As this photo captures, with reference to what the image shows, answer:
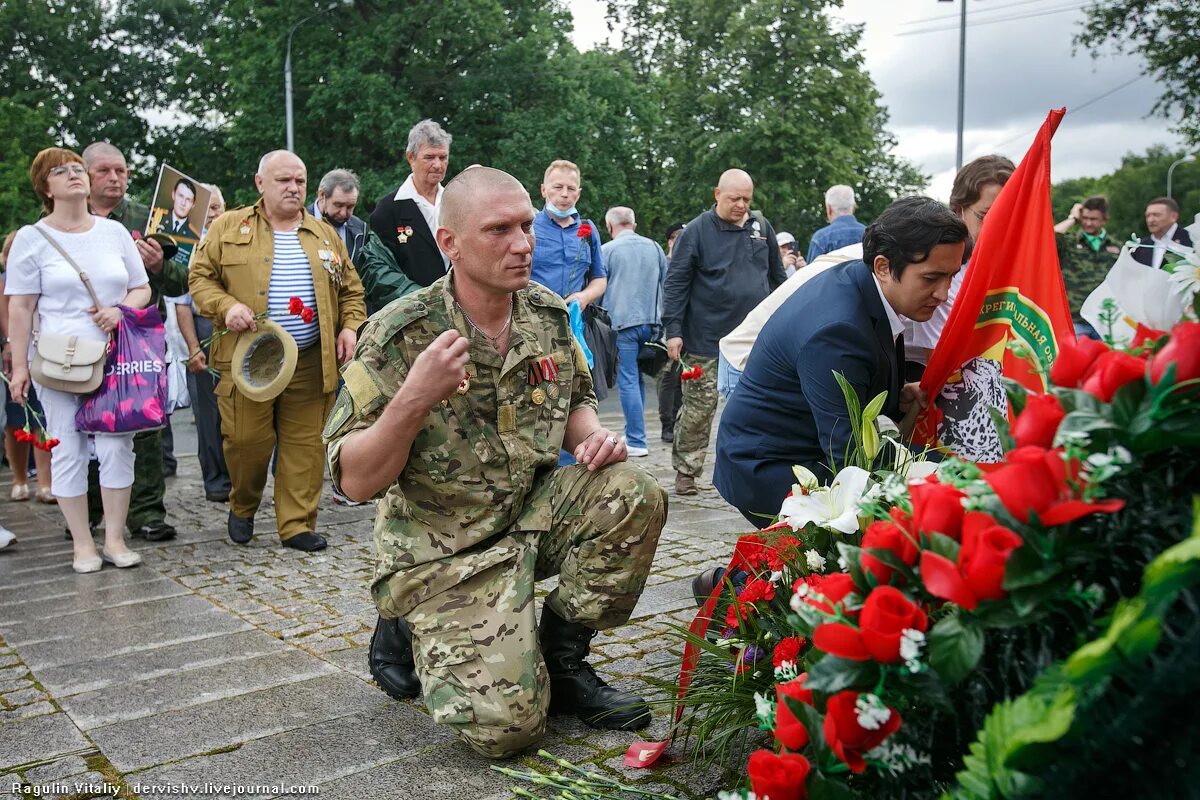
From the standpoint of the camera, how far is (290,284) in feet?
20.5

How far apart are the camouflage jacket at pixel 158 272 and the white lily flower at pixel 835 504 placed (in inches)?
201

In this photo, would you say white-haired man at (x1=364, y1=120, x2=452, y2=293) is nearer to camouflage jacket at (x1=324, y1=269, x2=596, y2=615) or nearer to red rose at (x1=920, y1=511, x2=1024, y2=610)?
camouflage jacket at (x1=324, y1=269, x2=596, y2=615)

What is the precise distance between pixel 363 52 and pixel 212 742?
27.2m

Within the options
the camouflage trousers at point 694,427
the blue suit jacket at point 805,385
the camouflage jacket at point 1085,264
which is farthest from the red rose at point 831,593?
the camouflage jacket at point 1085,264

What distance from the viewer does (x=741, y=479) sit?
152 inches

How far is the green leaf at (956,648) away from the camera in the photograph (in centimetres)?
157

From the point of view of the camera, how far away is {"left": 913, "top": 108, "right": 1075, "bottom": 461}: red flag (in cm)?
378

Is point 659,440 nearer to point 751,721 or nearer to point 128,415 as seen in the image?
point 128,415

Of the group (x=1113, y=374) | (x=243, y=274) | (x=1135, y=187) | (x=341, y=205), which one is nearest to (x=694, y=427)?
(x=341, y=205)

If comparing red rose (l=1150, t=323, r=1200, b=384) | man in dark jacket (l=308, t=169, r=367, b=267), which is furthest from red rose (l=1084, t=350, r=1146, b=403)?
man in dark jacket (l=308, t=169, r=367, b=267)

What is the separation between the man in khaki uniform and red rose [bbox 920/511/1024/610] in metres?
5.04

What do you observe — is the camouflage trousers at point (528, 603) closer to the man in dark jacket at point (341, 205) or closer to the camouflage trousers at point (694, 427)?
the camouflage trousers at point (694, 427)

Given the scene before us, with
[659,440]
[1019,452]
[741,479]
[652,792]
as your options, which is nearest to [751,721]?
[652,792]

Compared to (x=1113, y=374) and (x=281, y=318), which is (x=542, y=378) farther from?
(x=281, y=318)
